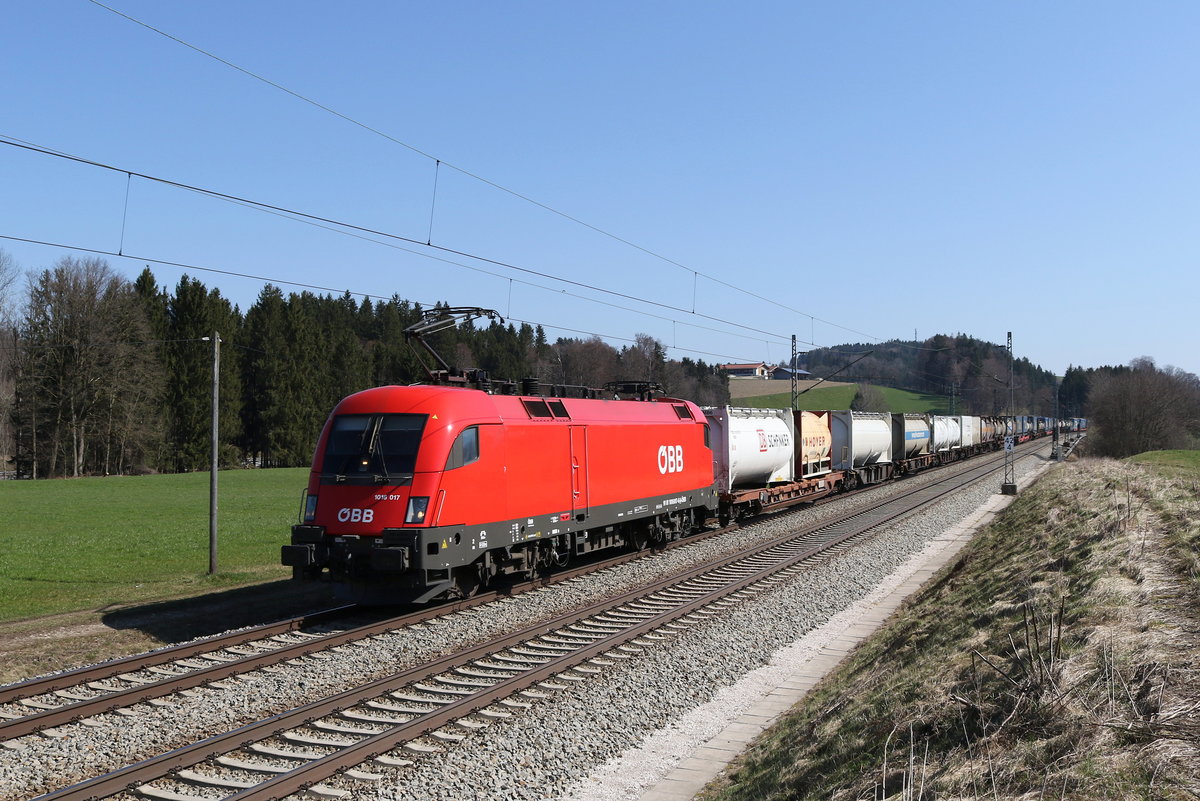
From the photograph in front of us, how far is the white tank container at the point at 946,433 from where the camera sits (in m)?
56.1

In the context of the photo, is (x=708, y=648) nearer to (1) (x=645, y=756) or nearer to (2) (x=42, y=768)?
(1) (x=645, y=756)

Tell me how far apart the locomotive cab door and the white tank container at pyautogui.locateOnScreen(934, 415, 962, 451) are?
141 ft

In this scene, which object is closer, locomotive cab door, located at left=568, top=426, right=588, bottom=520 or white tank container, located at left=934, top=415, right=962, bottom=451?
locomotive cab door, located at left=568, top=426, right=588, bottom=520

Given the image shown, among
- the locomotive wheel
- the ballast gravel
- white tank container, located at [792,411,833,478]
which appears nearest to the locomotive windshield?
the ballast gravel

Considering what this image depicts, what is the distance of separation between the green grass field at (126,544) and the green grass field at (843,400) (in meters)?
72.2

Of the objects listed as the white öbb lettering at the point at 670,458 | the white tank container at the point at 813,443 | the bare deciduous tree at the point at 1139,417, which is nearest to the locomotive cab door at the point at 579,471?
the white öbb lettering at the point at 670,458

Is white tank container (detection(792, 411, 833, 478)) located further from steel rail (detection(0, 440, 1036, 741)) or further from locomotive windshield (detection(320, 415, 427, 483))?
locomotive windshield (detection(320, 415, 427, 483))

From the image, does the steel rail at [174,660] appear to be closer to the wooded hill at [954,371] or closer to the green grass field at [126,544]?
the green grass field at [126,544]

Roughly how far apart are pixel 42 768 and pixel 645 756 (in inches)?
218

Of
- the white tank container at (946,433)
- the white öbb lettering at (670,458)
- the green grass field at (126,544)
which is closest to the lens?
the green grass field at (126,544)

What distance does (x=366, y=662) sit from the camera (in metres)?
11.6

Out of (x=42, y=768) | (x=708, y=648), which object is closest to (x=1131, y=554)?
(x=708, y=648)

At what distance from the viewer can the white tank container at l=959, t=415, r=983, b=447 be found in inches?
2601

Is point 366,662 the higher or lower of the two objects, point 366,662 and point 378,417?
the lower
